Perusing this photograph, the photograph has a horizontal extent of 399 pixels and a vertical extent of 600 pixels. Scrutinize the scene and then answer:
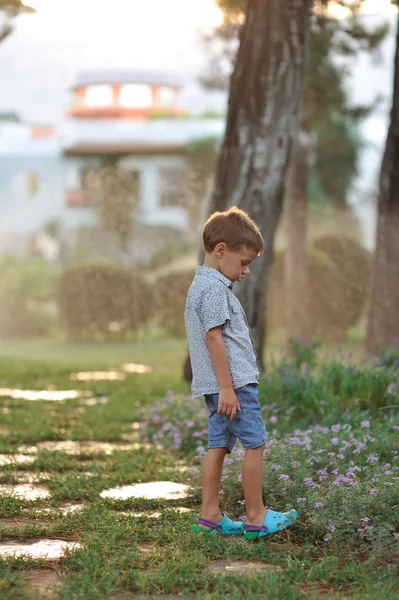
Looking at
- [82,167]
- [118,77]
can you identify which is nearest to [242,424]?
[82,167]

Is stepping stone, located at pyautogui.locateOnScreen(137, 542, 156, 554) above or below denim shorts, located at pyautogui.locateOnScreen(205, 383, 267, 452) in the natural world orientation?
below

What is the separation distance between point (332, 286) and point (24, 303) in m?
6.99

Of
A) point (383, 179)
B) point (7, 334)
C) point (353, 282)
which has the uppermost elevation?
point (383, 179)

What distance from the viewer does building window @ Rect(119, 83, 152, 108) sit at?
4750 centimetres

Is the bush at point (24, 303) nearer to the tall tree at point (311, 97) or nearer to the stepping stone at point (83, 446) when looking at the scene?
the tall tree at point (311, 97)

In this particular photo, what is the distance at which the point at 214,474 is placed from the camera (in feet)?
14.8

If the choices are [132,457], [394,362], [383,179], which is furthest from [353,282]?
[132,457]

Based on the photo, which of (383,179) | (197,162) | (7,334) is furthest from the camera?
(197,162)

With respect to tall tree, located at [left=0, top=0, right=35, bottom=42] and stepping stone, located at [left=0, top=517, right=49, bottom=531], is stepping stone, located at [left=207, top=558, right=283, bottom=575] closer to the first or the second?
stepping stone, located at [left=0, top=517, right=49, bottom=531]

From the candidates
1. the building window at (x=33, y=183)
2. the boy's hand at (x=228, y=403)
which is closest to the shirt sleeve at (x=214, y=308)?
the boy's hand at (x=228, y=403)

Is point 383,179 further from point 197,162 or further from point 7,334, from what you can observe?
point 197,162

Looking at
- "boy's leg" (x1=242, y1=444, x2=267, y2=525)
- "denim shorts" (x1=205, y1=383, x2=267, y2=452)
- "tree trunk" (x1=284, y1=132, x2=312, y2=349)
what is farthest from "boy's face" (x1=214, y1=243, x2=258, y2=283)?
"tree trunk" (x1=284, y1=132, x2=312, y2=349)

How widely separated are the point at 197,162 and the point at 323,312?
49.6ft

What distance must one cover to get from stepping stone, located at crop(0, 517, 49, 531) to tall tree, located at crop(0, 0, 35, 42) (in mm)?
9222
